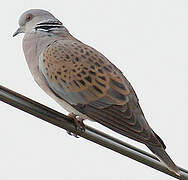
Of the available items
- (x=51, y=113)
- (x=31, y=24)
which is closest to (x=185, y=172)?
(x=51, y=113)

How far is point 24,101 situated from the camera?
355cm

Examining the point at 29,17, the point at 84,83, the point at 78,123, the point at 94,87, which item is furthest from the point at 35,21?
the point at 78,123

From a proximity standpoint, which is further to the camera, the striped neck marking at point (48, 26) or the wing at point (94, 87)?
the striped neck marking at point (48, 26)

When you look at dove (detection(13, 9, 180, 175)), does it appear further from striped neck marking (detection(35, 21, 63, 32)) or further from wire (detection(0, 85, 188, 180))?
wire (detection(0, 85, 188, 180))

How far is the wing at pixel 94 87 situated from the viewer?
178 inches

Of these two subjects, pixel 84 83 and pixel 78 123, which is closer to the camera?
pixel 78 123

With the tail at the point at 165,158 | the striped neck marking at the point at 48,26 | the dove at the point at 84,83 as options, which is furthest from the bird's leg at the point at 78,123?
the striped neck marking at the point at 48,26

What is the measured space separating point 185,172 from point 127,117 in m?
0.70

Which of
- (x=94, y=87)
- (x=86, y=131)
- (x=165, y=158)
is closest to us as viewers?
(x=86, y=131)

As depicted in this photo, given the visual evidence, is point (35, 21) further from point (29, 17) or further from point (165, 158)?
point (165, 158)

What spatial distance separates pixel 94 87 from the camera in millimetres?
4984

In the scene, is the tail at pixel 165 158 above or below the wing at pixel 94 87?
below

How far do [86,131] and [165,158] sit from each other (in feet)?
2.33

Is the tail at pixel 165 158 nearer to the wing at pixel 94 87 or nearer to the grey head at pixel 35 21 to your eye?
the wing at pixel 94 87
